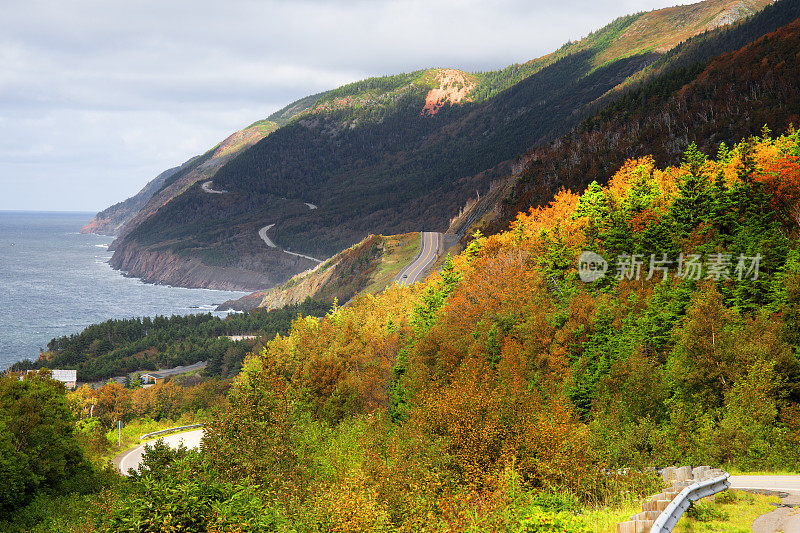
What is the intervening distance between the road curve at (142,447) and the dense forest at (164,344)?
5114 cm

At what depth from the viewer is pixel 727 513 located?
16969mm

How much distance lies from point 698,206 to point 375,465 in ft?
129

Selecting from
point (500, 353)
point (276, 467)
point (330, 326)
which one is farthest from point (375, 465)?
point (330, 326)

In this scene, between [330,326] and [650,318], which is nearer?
[650,318]

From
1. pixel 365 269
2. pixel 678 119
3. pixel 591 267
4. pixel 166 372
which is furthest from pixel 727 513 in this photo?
pixel 365 269

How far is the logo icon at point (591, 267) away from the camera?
55.5m

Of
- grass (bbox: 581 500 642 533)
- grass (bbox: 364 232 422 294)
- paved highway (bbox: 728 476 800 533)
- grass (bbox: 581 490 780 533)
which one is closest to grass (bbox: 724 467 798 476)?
paved highway (bbox: 728 476 800 533)

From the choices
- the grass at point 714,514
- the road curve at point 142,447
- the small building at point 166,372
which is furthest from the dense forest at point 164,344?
the grass at point 714,514

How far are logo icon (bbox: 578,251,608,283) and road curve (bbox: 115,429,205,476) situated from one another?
40.9 m

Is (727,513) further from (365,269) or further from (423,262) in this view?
(365,269)

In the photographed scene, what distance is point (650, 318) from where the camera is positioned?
43.9 meters

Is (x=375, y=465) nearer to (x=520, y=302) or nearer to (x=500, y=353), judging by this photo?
(x=500, y=353)

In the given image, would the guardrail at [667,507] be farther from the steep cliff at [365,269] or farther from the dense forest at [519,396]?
the steep cliff at [365,269]

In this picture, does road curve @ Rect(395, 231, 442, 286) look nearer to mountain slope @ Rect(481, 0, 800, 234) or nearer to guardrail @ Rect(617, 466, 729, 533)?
mountain slope @ Rect(481, 0, 800, 234)
